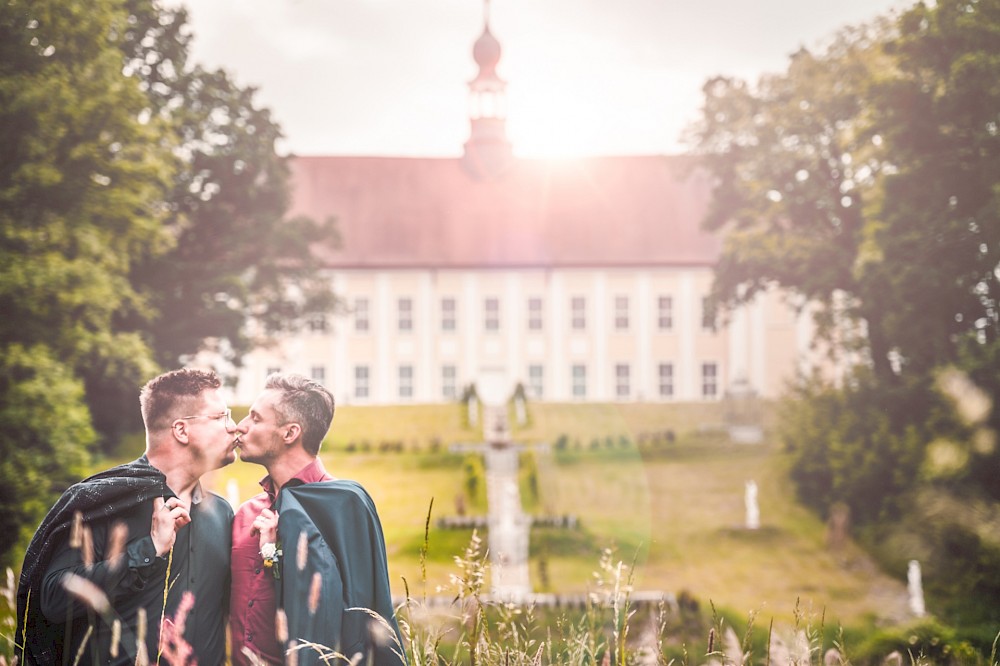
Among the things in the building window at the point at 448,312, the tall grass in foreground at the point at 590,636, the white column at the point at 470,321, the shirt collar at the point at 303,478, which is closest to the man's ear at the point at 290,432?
the shirt collar at the point at 303,478

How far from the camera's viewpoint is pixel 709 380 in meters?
21.4

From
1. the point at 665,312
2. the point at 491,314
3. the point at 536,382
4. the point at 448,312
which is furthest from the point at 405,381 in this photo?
the point at 665,312

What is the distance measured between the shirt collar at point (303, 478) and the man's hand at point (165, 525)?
1.34 ft

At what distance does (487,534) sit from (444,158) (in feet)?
40.2

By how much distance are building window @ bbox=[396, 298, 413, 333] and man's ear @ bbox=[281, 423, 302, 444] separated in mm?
18411

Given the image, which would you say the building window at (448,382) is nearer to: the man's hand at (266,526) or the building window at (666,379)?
the building window at (666,379)

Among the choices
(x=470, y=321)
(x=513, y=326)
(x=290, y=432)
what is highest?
(x=470, y=321)

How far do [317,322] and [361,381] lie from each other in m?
6.71

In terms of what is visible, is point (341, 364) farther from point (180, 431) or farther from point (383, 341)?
point (180, 431)

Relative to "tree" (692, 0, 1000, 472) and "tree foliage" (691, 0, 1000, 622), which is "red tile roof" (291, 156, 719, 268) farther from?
"tree foliage" (691, 0, 1000, 622)

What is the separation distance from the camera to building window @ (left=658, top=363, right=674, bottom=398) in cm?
2128

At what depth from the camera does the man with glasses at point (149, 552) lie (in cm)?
392

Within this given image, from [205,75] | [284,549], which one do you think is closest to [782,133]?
[205,75]

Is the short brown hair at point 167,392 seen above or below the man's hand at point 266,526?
above
